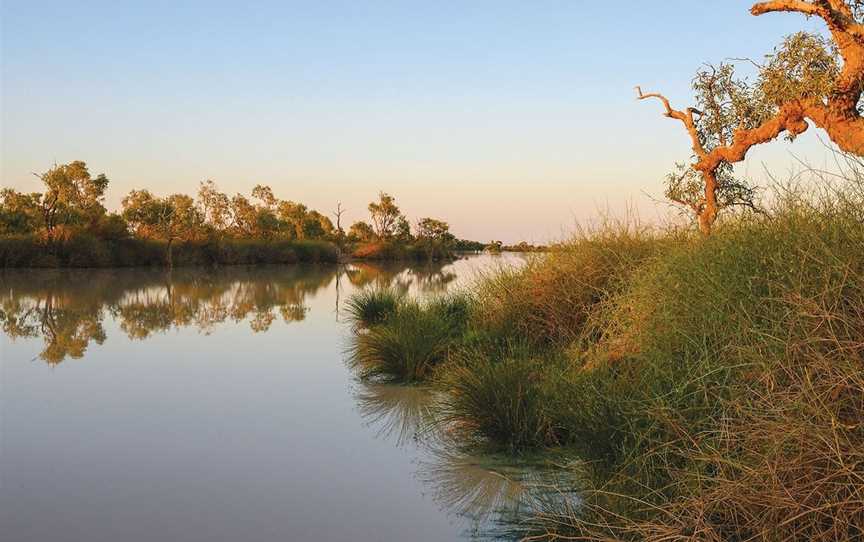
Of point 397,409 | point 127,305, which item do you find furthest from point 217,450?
point 127,305

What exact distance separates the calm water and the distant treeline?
2558 centimetres

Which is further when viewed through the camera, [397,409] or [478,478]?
[397,409]

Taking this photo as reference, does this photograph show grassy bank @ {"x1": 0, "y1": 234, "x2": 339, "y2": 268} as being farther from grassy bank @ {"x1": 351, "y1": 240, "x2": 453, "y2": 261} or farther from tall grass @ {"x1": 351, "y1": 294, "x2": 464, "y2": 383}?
tall grass @ {"x1": 351, "y1": 294, "x2": 464, "y2": 383}

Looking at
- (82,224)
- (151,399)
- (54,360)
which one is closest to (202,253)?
(82,224)

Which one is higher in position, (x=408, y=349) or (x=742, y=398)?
(x=742, y=398)

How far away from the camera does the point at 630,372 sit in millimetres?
5977

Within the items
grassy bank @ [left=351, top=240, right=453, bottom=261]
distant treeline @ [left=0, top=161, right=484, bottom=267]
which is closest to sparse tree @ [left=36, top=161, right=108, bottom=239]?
distant treeline @ [left=0, top=161, right=484, bottom=267]

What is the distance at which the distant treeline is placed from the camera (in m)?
37.0

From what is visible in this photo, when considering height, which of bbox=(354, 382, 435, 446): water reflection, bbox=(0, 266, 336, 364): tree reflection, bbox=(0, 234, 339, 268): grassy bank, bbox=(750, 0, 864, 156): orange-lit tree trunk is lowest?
bbox=(354, 382, 435, 446): water reflection

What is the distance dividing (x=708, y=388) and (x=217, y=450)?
4091 millimetres

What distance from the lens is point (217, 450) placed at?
6.33 meters

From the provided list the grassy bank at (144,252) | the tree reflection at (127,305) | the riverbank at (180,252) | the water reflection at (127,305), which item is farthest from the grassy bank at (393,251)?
the tree reflection at (127,305)

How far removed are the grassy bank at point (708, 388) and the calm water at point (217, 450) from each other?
2.32 ft

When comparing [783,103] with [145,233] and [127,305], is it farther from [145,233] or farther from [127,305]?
[145,233]
